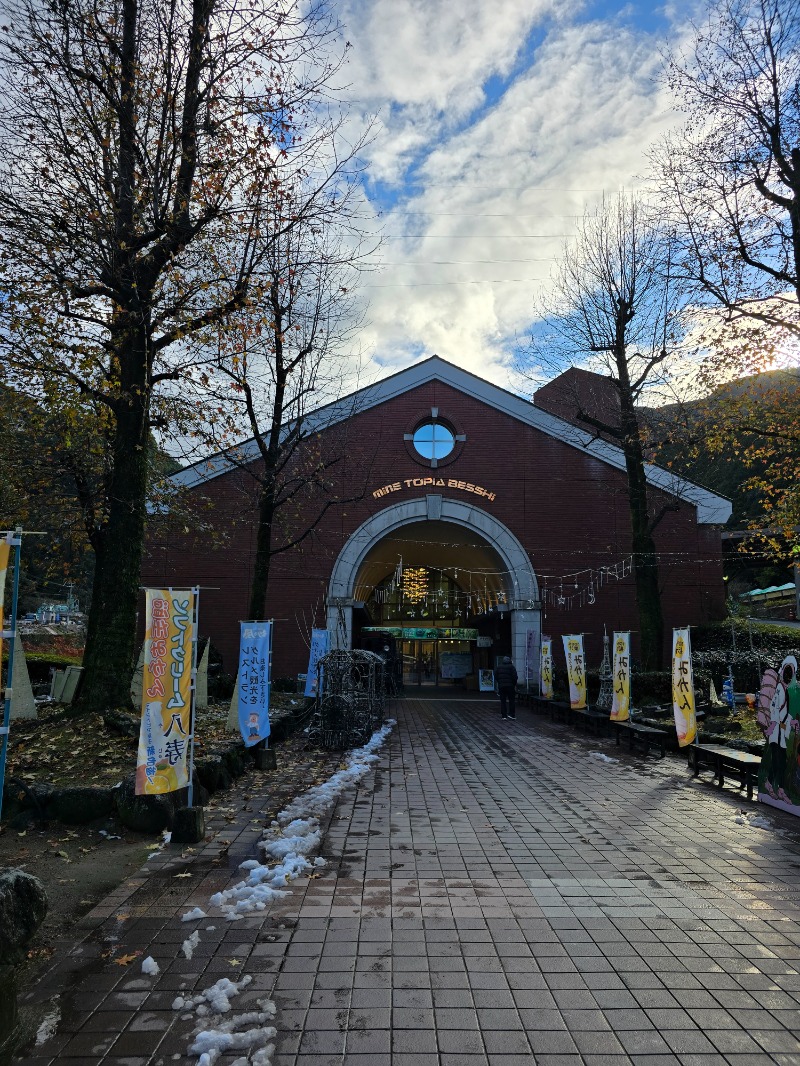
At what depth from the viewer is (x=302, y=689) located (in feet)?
68.7

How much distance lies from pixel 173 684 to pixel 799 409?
12978 millimetres

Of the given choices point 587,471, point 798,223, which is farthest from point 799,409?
point 587,471

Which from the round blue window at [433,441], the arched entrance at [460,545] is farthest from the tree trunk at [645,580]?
the round blue window at [433,441]

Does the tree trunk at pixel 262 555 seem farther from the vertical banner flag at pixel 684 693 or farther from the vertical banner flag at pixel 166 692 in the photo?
the vertical banner flag at pixel 684 693

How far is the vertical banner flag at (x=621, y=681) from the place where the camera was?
1315 cm

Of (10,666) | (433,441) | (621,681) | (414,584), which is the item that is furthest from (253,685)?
(414,584)

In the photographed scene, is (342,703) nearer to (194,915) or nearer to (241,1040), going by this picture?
(194,915)

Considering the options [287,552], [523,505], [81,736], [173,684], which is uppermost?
[523,505]

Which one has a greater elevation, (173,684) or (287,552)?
(287,552)

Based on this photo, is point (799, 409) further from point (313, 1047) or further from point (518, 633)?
point (313, 1047)

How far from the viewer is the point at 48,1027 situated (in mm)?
3309

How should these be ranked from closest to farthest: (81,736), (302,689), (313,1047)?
(313,1047) < (81,736) < (302,689)

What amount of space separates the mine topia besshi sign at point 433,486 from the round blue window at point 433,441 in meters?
0.87

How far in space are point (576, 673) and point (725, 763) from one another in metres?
7.16
